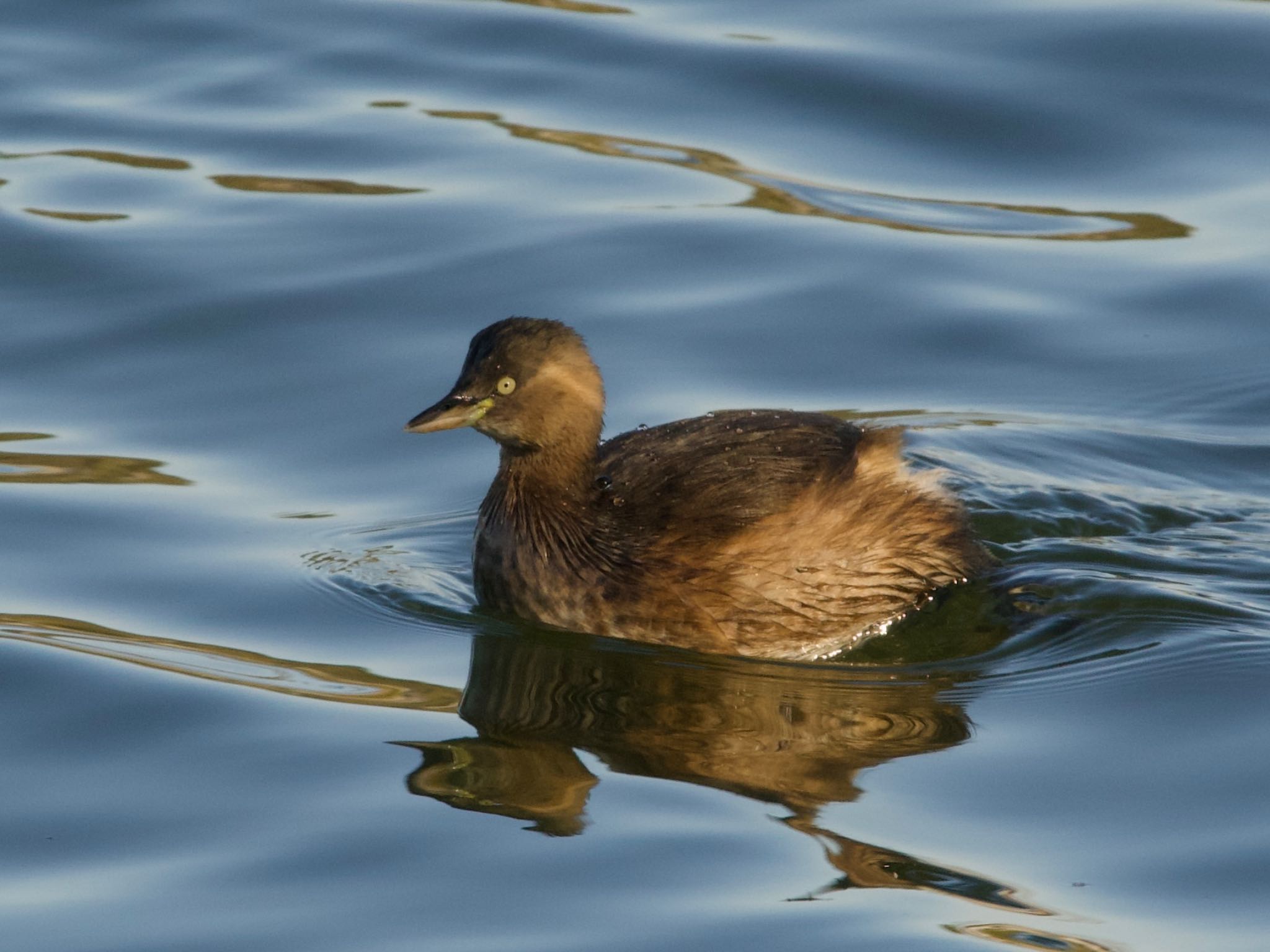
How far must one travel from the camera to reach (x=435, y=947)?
4.89 meters

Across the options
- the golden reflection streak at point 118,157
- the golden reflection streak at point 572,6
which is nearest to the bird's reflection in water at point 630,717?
the golden reflection streak at point 118,157

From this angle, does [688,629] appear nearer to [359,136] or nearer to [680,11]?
[359,136]

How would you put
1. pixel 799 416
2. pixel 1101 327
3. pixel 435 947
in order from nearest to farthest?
pixel 435 947, pixel 799 416, pixel 1101 327

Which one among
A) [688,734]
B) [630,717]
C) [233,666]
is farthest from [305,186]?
[688,734]

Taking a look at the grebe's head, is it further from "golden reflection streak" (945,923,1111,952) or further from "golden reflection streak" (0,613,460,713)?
"golden reflection streak" (945,923,1111,952)

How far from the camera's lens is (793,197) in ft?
35.9

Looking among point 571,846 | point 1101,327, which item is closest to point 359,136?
point 1101,327

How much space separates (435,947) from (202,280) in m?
5.58

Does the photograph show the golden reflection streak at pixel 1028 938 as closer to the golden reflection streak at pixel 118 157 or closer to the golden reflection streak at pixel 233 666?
the golden reflection streak at pixel 233 666

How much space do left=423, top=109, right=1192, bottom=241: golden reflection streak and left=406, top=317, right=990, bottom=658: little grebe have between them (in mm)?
3523

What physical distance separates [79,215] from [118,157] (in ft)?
2.84

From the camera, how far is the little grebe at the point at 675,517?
6.98m

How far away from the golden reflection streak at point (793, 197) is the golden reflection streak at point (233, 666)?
4.90 meters

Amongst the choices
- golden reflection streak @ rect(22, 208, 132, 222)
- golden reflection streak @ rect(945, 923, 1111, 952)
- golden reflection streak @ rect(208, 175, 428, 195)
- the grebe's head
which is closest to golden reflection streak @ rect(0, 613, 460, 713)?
the grebe's head
